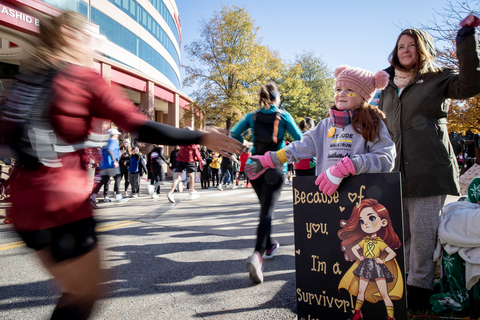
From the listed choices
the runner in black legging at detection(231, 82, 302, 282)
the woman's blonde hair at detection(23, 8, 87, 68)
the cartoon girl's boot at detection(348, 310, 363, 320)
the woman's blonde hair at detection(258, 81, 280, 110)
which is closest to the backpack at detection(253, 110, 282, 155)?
the runner in black legging at detection(231, 82, 302, 282)

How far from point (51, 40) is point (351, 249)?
195 cm

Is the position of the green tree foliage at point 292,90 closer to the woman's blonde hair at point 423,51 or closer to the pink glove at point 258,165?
the woman's blonde hair at point 423,51

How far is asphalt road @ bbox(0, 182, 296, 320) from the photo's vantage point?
2375mm

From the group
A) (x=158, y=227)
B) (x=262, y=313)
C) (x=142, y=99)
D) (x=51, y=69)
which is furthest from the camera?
(x=142, y=99)

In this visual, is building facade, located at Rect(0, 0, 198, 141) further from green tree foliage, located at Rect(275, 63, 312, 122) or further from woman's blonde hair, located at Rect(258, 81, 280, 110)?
A: woman's blonde hair, located at Rect(258, 81, 280, 110)

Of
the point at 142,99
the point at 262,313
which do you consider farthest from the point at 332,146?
the point at 142,99

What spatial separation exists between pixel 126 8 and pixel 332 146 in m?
27.8

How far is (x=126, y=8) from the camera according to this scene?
81.1 feet

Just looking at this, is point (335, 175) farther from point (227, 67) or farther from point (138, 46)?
point (138, 46)

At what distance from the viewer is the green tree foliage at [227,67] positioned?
65.6 ft

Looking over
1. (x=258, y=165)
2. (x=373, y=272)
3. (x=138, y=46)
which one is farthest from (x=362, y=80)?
(x=138, y=46)

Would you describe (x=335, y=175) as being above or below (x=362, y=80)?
below

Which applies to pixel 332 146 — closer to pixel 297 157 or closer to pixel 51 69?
pixel 297 157

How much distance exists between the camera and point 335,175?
1.86 meters
